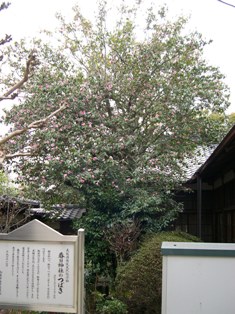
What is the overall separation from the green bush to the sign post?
9.39ft

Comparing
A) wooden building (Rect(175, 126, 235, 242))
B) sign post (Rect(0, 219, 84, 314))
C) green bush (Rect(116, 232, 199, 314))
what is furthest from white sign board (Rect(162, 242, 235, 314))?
wooden building (Rect(175, 126, 235, 242))

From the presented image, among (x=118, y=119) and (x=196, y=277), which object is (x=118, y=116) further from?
(x=196, y=277)

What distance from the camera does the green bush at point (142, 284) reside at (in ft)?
24.9

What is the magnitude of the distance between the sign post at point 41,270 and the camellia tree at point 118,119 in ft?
16.0

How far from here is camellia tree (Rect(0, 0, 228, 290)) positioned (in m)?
10.4

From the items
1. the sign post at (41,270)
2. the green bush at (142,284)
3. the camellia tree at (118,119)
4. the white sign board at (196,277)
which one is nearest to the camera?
the white sign board at (196,277)

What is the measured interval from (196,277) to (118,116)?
22.9 feet

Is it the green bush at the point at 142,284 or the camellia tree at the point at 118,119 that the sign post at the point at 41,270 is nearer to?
the green bush at the point at 142,284

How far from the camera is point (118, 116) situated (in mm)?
11148

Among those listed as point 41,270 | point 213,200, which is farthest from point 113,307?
point 213,200

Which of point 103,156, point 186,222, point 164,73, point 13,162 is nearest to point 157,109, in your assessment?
point 164,73

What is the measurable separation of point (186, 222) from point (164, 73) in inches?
243

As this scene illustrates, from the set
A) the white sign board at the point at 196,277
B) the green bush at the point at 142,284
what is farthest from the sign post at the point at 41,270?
the green bush at the point at 142,284

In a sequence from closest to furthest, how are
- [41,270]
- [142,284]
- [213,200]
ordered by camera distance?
1. [41,270]
2. [142,284]
3. [213,200]
